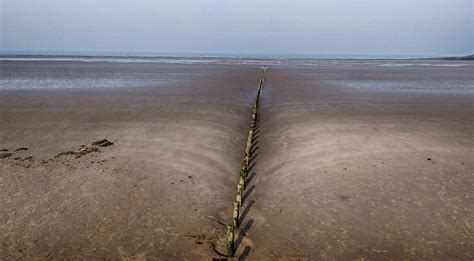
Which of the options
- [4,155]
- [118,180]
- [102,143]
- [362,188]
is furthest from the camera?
[102,143]

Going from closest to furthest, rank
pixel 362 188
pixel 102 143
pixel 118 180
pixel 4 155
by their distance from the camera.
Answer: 1. pixel 362 188
2. pixel 118 180
3. pixel 4 155
4. pixel 102 143

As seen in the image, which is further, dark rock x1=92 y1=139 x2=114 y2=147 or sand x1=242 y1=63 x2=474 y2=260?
dark rock x1=92 y1=139 x2=114 y2=147

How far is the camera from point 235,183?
9.80m

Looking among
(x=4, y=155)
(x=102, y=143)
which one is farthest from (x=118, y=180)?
(x=4, y=155)

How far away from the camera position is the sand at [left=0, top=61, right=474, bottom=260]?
6.86 m

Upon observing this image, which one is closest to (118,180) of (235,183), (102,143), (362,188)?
(235,183)

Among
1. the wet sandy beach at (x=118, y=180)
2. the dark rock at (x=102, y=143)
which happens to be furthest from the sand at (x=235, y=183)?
the dark rock at (x=102, y=143)

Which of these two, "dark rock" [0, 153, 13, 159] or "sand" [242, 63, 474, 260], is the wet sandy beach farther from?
"sand" [242, 63, 474, 260]

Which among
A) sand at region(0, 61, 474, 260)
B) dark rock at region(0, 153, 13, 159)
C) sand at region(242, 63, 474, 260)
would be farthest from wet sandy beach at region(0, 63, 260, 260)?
sand at region(242, 63, 474, 260)

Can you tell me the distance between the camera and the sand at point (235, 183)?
6859mm

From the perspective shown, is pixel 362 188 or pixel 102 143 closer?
pixel 362 188

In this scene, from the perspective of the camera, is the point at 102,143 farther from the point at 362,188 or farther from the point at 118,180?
the point at 362,188

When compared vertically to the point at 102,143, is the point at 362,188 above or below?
below

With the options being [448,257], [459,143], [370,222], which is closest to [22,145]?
[370,222]
